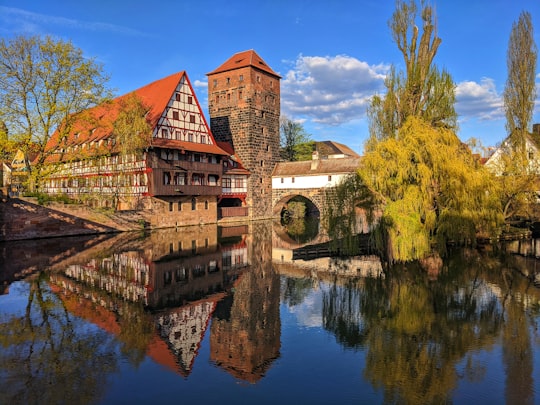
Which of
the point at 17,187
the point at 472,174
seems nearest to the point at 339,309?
the point at 472,174

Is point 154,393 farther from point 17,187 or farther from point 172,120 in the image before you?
point 172,120

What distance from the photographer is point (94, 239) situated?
2566 cm

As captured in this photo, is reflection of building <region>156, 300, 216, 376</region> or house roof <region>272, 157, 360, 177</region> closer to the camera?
reflection of building <region>156, 300, 216, 376</region>

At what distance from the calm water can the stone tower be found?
25.2 metres

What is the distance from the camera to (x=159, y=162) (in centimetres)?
3109

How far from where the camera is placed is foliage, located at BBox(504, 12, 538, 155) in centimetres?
2962

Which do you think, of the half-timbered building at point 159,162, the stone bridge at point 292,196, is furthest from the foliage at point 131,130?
the stone bridge at point 292,196

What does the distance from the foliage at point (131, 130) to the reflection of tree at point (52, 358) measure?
18.3 meters

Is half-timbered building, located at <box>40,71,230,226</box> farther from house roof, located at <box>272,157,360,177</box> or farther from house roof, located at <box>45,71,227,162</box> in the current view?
house roof, located at <box>272,157,360,177</box>

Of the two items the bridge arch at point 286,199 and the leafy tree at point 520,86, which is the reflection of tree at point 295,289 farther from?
the bridge arch at point 286,199

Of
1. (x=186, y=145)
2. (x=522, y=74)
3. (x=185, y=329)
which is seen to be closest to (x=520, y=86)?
(x=522, y=74)

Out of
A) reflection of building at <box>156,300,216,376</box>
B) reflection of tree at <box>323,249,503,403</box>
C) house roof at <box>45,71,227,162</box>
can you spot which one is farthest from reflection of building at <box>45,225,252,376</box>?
house roof at <box>45,71,227,162</box>

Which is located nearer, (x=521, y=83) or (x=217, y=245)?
(x=217, y=245)

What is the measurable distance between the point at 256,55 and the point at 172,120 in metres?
15.5
